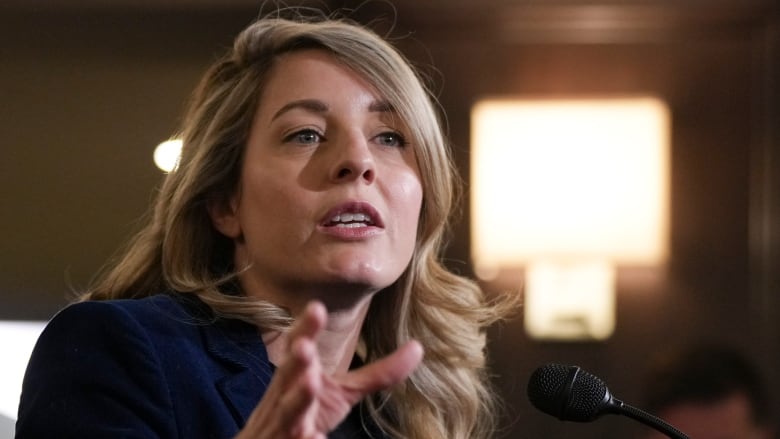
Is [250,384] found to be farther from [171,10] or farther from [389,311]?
[171,10]

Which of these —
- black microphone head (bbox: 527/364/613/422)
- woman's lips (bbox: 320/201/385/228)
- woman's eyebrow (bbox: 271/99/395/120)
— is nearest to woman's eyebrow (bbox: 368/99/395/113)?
woman's eyebrow (bbox: 271/99/395/120)

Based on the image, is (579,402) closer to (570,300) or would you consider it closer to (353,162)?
(353,162)

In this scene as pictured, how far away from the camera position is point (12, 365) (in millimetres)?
2732

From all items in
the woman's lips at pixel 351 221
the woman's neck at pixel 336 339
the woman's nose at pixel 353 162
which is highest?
the woman's nose at pixel 353 162

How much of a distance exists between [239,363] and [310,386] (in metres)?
0.62

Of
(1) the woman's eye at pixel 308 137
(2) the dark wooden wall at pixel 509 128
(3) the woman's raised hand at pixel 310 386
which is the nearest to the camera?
(3) the woman's raised hand at pixel 310 386

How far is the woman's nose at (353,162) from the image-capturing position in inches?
68.1

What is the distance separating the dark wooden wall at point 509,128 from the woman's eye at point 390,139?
2.42 metres

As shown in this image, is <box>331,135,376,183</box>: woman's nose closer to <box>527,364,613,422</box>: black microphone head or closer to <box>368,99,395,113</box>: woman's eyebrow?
<box>368,99,395,113</box>: woman's eyebrow

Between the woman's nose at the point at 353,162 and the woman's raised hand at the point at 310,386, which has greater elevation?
the woman's nose at the point at 353,162

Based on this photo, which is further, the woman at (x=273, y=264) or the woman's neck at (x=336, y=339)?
the woman's neck at (x=336, y=339)

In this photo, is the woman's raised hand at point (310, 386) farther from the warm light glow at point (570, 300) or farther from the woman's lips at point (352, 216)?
the warm light glow at point (570, 300)

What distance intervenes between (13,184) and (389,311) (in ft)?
8.58

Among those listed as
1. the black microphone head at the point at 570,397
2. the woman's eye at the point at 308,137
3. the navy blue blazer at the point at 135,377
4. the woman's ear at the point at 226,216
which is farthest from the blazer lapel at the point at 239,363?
the black microphone head at the point at 570,397
